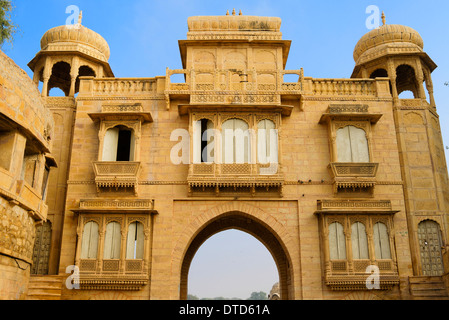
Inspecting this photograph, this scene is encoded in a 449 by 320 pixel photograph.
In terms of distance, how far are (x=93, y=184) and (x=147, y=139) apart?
2759mm

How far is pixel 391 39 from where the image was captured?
22.2 metres

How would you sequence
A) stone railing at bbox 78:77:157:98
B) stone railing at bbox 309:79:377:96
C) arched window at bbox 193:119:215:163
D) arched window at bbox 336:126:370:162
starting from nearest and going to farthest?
1. arched window at bbox 193:119:215:163
2. arched window at bbox 336:126:370:162
3. stone railing at bbox 78:77:157:98
4. stone railing at bbox 309:79:377:96

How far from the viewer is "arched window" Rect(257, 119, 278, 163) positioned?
1858 cm

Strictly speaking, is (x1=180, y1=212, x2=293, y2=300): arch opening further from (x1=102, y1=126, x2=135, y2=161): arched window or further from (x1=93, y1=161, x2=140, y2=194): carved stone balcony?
(x1=102, y1=126, x2=135, y2=161): arched window

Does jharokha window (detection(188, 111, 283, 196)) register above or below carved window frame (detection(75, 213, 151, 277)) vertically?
above

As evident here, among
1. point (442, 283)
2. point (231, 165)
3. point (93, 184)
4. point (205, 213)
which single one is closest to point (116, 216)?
point (93, 184)

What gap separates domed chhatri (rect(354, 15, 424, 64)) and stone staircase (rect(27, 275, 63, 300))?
54.2 feet

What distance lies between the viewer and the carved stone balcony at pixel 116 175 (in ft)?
59.1

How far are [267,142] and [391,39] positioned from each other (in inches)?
338

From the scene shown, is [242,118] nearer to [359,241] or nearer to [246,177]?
[246,177]

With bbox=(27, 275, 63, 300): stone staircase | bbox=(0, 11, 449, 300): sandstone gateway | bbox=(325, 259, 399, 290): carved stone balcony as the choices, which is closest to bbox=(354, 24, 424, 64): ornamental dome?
bbox=(0, 11, 449, 300): sandstone gateway

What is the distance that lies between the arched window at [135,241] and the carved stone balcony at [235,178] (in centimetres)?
239

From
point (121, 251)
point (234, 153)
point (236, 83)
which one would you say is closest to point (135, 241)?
point (121, 251)

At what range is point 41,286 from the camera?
15797mm
